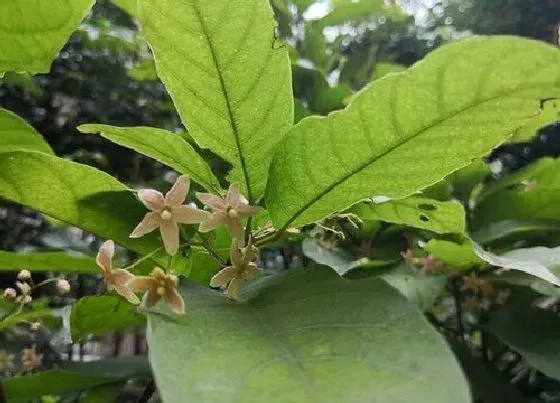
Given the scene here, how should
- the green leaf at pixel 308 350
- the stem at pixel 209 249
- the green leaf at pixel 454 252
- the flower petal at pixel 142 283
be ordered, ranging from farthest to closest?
the green leaf at pixel 454 252 < the stem at pixel 209 249 < the flower petal at pixel 142 283 < the green leaf at pixel 308 350

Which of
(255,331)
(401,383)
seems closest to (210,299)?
(255,331)

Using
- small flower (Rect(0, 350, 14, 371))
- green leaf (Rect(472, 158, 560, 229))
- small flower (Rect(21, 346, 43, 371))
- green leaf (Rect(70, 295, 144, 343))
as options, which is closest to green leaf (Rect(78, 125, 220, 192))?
green leaf (Rect(70, 295, 144, 343))

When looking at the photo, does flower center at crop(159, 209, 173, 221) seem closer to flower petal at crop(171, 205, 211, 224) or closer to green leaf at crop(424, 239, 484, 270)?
flower petal at crop(171, 205, 211, 224)

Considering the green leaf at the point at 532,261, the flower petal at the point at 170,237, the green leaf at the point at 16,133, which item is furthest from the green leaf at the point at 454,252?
the green leaf at the point at 16,133

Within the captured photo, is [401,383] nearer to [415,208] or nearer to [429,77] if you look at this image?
[429,77]

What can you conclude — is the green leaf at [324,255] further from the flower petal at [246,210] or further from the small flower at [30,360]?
the small flower at [30,360]

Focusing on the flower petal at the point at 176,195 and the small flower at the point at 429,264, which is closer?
the flower petal at the point at 176,195
